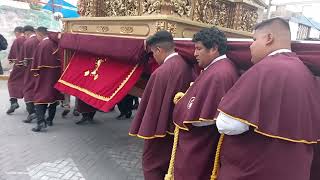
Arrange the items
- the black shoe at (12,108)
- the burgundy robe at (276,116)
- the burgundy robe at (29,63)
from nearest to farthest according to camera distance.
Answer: the burgundy robe at (276,116)
the burgundy robe at (29,63)
the black shoe at (12,108)

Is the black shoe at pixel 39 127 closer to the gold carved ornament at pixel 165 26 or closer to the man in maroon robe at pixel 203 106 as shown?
the gold carved ornament at pixel 165 26

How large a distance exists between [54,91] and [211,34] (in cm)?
401

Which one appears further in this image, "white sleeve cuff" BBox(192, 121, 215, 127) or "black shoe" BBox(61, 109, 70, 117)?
"black shoe" BBox(61, 109, 70, 117)

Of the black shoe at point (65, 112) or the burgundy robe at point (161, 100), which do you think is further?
the black shoe at point (65, 112)

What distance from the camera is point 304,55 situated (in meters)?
2.06

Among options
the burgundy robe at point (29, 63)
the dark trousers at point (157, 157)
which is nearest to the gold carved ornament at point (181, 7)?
the dark trousers at point (157, 157)

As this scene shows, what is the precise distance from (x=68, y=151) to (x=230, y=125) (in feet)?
11.4

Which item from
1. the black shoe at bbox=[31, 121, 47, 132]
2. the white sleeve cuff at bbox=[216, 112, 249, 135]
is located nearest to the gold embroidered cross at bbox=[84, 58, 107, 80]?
the black shoe at bbox=[31, 121, 47, 132]

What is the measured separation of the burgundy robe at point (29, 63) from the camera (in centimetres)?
589

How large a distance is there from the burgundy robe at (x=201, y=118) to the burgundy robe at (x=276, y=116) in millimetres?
338

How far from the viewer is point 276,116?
180 centimetres

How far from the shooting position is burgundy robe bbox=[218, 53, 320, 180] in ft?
5.90

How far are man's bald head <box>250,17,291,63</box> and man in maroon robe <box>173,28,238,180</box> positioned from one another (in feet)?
1.28

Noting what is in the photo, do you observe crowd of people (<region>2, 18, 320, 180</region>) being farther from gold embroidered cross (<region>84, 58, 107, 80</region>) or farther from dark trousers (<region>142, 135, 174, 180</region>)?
gold embroidered cross (<region>84, 58, 107, 80</region>)
